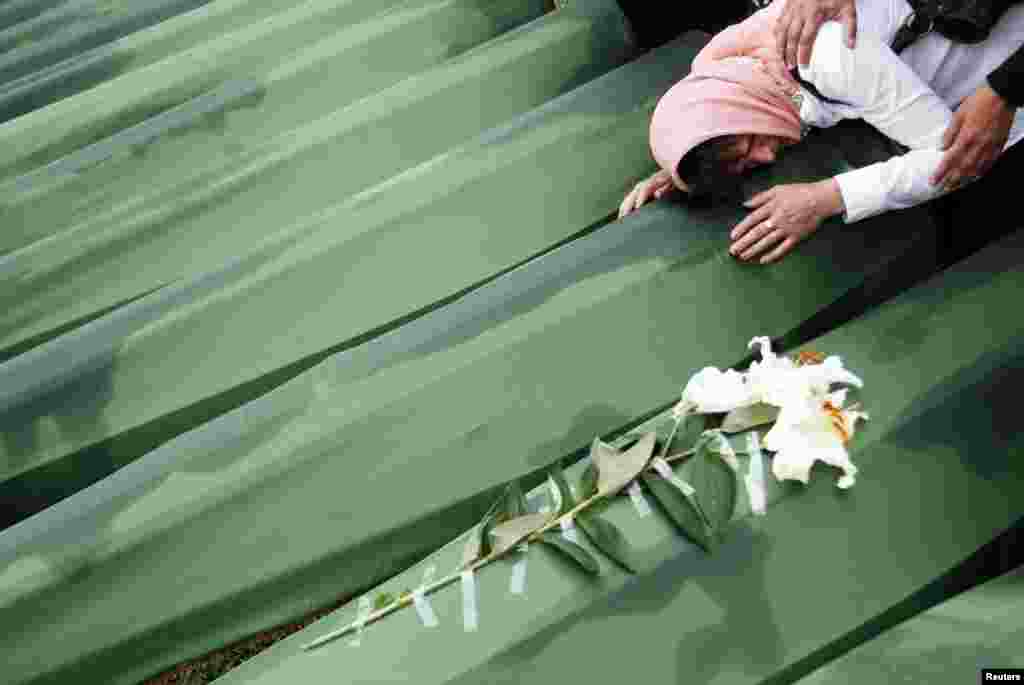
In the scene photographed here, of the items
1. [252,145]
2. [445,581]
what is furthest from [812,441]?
[252,145]

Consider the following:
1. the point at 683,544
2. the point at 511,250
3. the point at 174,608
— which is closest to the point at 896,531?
the point at 683,544

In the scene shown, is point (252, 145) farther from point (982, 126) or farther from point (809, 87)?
point (982, 126)

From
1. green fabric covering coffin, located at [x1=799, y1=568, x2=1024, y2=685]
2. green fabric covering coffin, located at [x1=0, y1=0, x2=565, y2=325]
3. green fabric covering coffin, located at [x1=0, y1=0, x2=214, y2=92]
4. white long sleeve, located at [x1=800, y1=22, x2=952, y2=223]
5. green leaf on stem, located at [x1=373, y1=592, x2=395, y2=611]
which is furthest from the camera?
green fabric covering coffin, located at [x1=0, y1=0, x2=214, y2=92]

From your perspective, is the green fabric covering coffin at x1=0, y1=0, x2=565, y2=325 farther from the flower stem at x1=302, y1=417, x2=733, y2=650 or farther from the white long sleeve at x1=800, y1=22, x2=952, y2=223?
the flower stem at x1=302, y1=417, x2=733, y2=650

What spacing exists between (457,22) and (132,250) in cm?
98

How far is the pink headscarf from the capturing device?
5.09 ft

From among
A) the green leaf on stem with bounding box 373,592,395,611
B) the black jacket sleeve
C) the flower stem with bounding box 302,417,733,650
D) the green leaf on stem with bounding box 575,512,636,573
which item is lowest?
the green leaf on stem with bounding box 575,512,636,573

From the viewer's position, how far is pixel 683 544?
1.27 m

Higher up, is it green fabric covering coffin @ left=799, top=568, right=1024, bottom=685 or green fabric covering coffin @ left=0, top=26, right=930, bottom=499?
green fabric covering coffin @ left=0, top=26, right=930, bottom=499

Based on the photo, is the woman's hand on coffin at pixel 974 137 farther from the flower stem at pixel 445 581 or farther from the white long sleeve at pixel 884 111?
the flower stem at pixel 445 581

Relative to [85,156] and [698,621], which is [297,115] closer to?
[85,156]

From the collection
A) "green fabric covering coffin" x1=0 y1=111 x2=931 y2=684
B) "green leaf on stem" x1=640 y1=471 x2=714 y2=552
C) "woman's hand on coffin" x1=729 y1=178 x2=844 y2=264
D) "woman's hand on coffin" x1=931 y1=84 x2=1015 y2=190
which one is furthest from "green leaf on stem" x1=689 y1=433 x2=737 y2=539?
"woman's hand on coffin" x1=931 y1=84 x2=1015 y2=190

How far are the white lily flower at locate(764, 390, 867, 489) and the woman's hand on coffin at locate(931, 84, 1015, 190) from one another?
0.41 meters

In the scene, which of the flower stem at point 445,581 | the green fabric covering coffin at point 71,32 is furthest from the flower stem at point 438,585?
the green fabric covering coffin at point 71,32
